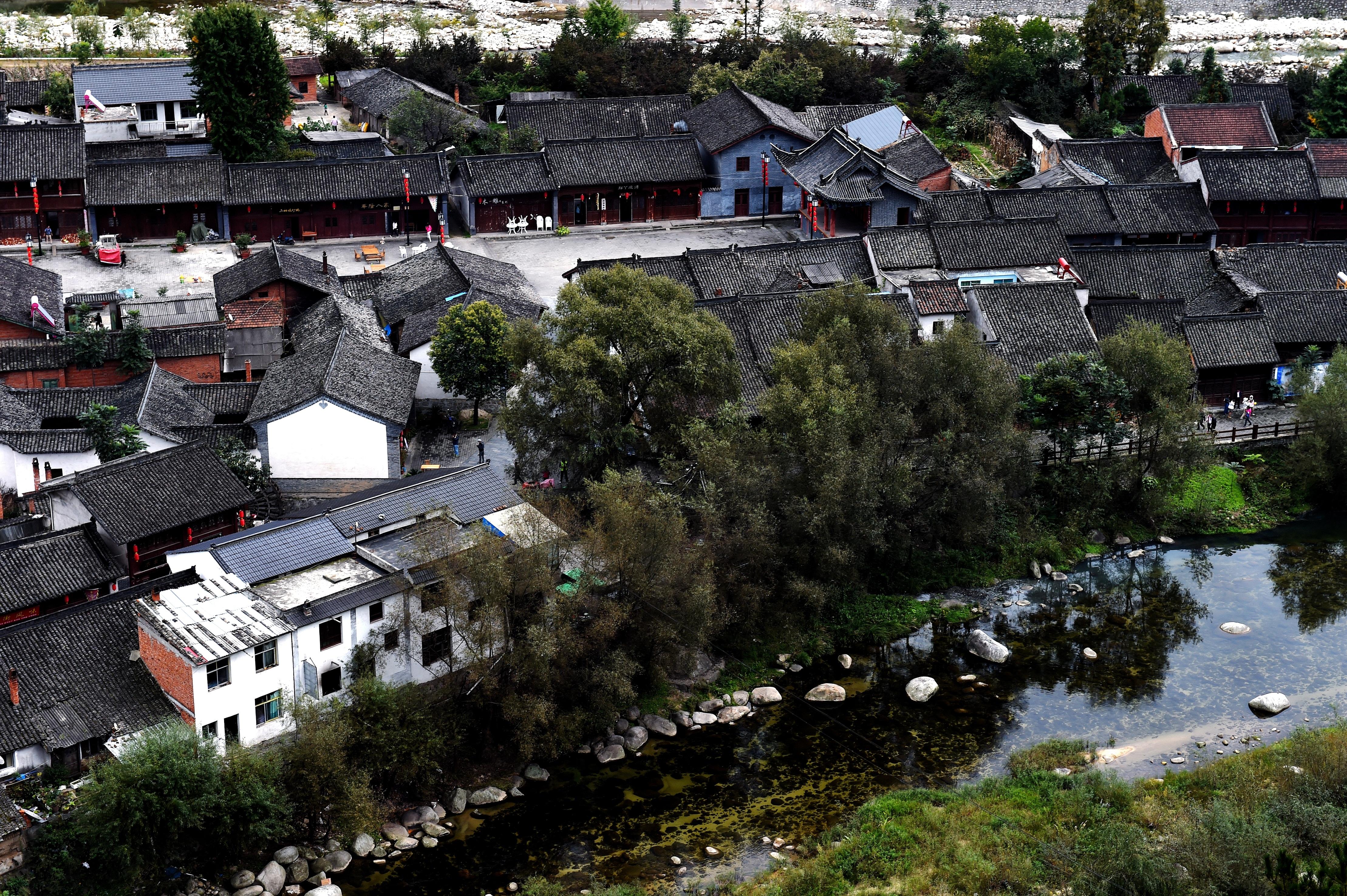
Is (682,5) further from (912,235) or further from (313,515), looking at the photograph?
(313,515)

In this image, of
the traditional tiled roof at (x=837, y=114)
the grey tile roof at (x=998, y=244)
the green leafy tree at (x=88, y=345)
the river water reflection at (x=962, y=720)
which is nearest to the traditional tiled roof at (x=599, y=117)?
the traditional tiled roof at (x=837, y=114)

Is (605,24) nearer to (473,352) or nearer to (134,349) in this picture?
(473,352)

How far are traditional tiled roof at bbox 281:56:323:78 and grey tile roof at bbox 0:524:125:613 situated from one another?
4678 centimetres

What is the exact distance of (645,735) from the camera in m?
36.1

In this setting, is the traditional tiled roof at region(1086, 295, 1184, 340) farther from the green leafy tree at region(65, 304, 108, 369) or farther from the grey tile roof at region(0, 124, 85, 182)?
the grey tile roof at region(0, 124, 85, 182)

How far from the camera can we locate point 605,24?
83.0 m

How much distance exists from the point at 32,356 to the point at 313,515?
14.4 m

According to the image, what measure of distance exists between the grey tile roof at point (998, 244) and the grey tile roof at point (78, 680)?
32.3 metres

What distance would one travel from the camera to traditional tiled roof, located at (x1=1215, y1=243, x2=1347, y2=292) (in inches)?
2159

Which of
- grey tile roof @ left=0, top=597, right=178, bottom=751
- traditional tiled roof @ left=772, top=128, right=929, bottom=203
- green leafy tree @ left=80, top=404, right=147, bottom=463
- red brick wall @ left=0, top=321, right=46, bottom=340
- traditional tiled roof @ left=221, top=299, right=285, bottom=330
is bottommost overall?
grey tile roof @ left=0, top=597, right=178, bottom=751

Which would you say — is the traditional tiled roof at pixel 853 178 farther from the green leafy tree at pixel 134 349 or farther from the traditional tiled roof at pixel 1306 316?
the green leafy tree at pixel 134 349

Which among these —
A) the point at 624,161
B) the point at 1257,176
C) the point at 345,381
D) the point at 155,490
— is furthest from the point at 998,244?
the point at 155,490

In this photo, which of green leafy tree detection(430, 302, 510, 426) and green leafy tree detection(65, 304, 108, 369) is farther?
green leafy tree detection(430, 302, 510, 426)

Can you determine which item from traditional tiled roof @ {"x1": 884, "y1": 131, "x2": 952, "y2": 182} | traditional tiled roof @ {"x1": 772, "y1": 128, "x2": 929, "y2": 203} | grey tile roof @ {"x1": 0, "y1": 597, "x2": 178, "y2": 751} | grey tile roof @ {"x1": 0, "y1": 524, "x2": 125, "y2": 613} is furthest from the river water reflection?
traditional tiled roof @ {"x1": 884, "y1": 131, "x2": 952, "y2": 182}
